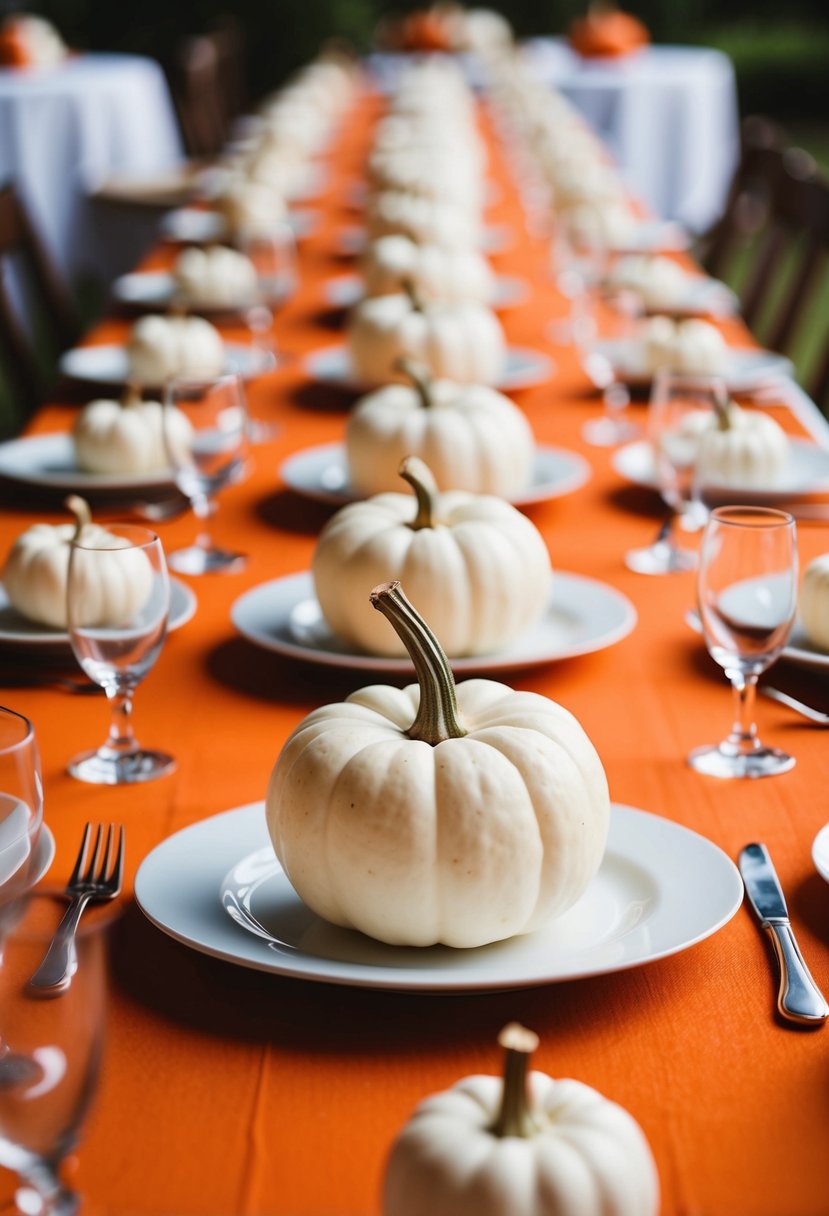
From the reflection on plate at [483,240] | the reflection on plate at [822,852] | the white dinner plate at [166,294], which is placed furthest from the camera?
the reflection on plate at [483,240]

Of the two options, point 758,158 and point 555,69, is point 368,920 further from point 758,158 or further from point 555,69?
point 555,69

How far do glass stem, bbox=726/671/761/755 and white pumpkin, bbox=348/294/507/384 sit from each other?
3.59 ft

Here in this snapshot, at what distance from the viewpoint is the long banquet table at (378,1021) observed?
0.73 m

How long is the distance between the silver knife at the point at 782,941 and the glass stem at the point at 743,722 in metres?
0.17

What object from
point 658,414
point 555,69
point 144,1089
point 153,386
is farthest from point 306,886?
point 555,69

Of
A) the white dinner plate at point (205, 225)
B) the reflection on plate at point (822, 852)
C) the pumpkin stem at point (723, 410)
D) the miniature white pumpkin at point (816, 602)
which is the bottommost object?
the white dinner plate at point (205, 225)

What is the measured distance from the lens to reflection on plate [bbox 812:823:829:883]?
0.97 m

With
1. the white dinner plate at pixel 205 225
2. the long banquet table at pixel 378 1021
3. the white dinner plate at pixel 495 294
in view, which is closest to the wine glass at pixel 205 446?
the long banquet table at pixel 378 1021

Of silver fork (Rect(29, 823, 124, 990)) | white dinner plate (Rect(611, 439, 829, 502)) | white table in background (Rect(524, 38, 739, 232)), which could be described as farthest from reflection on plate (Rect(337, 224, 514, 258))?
white table in background (Rect(524, 38, 739, 232))

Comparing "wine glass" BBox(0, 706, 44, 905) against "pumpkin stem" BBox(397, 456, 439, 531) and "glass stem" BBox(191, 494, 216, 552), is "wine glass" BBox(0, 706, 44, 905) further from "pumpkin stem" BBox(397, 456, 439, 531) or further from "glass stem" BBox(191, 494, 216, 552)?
"glass stem" BBox(191, 494, 216, 552)

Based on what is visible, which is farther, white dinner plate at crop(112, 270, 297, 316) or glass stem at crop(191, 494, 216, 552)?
white dinner plate at crop(112, 270, 297, 316)

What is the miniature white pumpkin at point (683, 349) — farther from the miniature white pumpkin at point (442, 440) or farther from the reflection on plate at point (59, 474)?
the reflection on plate at point (59, 474)

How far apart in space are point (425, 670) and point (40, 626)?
0.63 m

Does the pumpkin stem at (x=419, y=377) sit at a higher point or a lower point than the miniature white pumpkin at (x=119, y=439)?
higher
